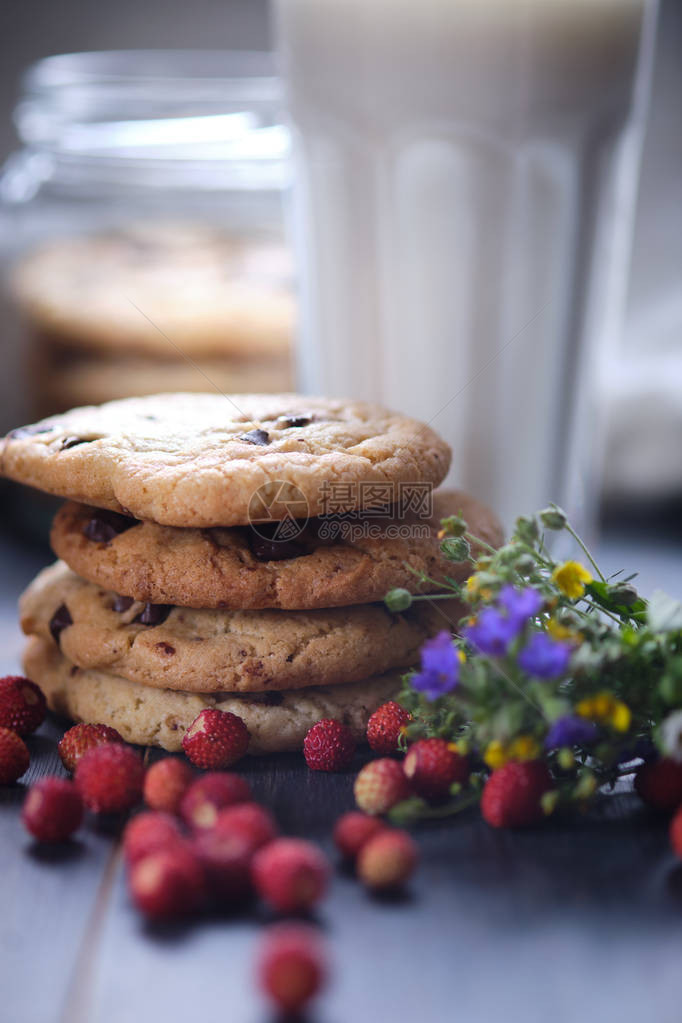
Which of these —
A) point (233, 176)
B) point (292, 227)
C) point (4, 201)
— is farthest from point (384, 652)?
point (4, 201)

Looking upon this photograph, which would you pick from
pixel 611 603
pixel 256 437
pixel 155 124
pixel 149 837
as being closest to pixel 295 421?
pixel 256 437

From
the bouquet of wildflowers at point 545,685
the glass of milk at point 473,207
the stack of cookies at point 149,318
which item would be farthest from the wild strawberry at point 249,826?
the stack of cookies at point 149,318

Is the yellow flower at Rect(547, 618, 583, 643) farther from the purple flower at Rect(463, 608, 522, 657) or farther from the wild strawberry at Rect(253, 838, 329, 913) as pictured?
the wild strawberry at Rect(253, 838, 329, 913)

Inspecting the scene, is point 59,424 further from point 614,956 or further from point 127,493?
point 614,956

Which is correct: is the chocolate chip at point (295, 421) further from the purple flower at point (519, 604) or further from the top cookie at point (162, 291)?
the top cookie at point (162, 291)

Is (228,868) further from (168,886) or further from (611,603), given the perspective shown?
(611,603)

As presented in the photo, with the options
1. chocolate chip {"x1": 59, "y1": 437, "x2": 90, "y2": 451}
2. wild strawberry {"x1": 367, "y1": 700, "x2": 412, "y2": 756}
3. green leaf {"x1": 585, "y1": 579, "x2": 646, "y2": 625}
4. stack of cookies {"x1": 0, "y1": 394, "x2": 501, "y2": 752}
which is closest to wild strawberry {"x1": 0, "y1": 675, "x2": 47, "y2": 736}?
stack of cookies {"x1": 0, "y1": 394, "x2": 501, "y2": 752}
